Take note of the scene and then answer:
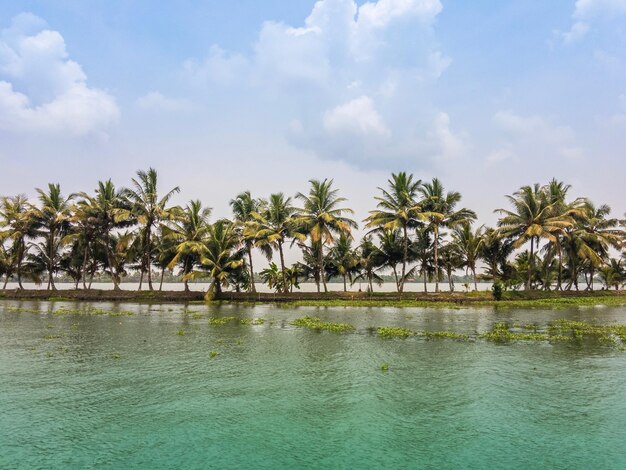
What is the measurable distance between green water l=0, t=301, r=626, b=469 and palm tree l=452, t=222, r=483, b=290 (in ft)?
104

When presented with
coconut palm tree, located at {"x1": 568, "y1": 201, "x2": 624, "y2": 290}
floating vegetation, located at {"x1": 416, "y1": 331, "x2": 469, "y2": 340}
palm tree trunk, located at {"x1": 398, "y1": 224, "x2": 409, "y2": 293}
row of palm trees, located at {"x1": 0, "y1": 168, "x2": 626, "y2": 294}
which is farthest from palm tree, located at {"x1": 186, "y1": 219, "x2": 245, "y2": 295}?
coconut palm tree, located at {"x1": 568, "y1": 201, "x2": 624, "y2": 290}

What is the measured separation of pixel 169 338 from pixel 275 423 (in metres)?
12.4

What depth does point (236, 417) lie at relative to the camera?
990cm

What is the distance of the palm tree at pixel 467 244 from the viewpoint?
49156mm

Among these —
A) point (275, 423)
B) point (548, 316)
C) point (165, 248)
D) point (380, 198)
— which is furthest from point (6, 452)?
point (165, 248)

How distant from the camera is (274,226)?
155ft

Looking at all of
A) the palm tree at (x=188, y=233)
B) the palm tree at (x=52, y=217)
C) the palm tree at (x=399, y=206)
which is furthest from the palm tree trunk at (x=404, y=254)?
the palm tree at (x=52, y=217)

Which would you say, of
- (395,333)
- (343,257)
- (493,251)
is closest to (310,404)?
(395,333)

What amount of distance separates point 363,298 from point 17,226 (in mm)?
39462

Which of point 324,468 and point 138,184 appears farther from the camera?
point 138,184

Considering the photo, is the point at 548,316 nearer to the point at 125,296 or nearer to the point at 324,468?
the point at 324,468

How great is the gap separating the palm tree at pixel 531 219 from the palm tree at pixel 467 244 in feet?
12.0

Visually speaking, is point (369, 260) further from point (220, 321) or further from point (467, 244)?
point (220, 321)

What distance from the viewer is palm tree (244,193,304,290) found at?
44969 millimetres
